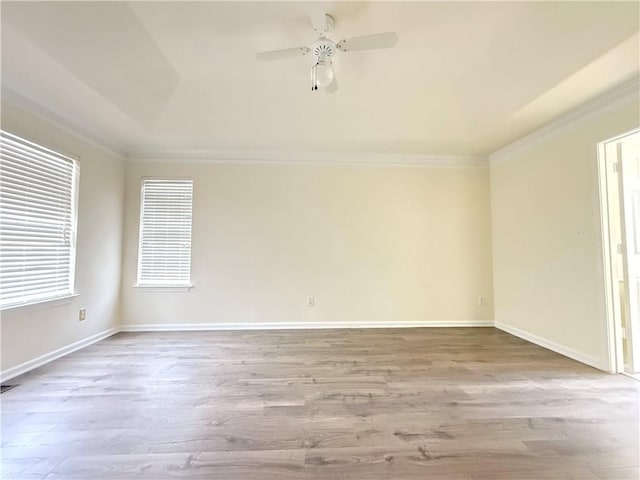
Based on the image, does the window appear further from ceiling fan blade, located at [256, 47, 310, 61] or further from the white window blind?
ceiling fan blade, located at [256, 47, 310, 61]

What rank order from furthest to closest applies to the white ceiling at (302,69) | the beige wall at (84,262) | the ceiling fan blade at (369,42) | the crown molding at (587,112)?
the beige wall at (84,262)
the crown molding at (587,112)
the white ceiling at (302,69)
the ceiling fan blade at (369,42)

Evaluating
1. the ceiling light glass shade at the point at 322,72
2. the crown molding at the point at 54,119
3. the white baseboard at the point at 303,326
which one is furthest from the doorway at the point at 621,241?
the crown molding at the point at 54,119

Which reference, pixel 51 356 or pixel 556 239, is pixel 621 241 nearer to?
pixel 556 239

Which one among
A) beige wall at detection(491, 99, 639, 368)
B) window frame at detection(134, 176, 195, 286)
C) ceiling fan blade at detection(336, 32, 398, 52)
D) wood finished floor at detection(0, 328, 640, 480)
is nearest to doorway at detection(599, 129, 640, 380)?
beige wall at detection(491, 99, 639, 368)

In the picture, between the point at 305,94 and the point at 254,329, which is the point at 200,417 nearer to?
the point at 254,329

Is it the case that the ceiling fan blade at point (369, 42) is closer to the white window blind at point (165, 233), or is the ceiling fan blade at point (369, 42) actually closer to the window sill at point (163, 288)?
the white window blind at point (165, 233)

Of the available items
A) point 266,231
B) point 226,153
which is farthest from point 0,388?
point 226,153

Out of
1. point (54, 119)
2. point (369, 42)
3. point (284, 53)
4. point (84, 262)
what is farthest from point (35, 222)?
point (369, 42)

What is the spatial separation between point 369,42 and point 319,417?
96.7 inches

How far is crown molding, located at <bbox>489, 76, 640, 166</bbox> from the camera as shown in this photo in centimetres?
226

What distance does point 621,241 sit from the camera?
2.56 metres

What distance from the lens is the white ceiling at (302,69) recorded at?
185cm

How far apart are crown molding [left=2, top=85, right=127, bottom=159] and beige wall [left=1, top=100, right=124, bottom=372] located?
1.7 inches

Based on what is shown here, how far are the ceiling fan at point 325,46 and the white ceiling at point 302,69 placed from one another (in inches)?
6.9
